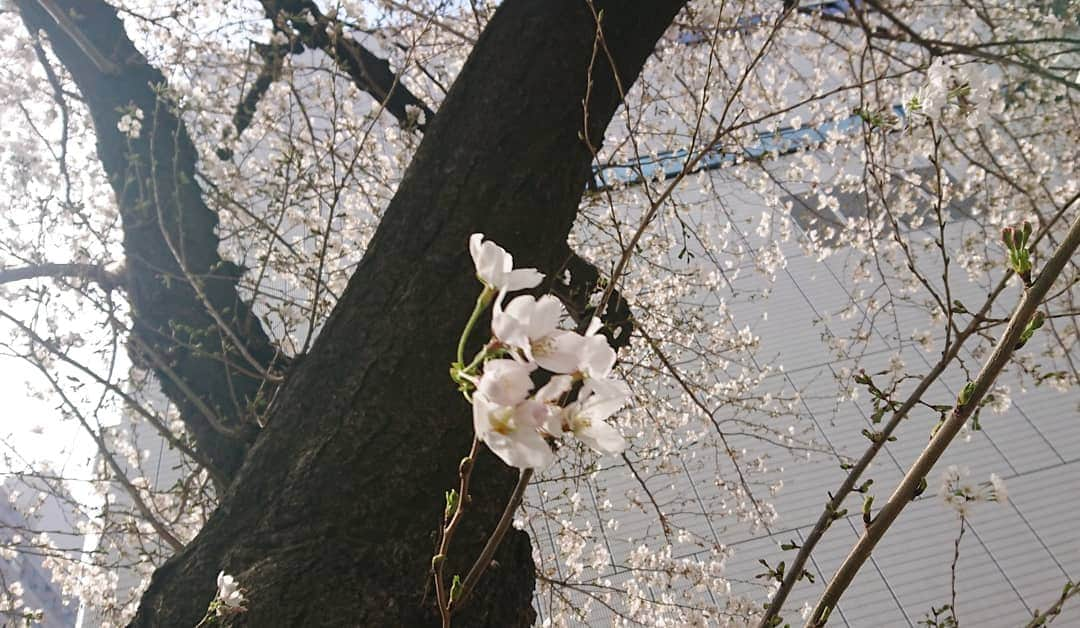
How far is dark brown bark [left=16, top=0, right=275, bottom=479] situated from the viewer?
1513 millimetres

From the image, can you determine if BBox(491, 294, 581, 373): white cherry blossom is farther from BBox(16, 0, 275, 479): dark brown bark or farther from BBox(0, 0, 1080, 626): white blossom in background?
BBox(0, 0, 1080, 626): white blossom in background

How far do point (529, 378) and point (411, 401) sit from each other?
0.59 metres

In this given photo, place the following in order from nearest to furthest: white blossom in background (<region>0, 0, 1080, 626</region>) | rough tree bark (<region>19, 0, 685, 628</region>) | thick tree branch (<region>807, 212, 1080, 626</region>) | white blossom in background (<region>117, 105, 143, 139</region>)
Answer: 1. thick tree branch (<region>807, 212, 1080, 626</region>)
2. rough tree bark (<region>19, 0, 685, 628</region>)
3. white blossom in background (<region>117, 105, 143, 139</region>)
4. white blossom in background (<region>0, 0, 1080, 626</region>)

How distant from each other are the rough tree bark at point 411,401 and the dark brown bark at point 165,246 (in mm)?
477

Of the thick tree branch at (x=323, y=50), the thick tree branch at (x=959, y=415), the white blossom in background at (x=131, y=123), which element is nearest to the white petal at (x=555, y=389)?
the thick tree branch at (x=959, y=415)

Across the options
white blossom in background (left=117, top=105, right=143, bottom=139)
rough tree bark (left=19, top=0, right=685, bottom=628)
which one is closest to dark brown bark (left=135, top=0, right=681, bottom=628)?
rough tree bark (left=19, top=0, right=685, bottom=628)

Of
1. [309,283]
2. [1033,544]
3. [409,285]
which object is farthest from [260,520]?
[1033,544]

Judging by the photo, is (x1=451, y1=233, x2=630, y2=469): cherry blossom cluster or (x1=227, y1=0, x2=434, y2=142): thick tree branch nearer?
(x1=451, y1=233, x2=630, y2=469): cherry blossom cluster

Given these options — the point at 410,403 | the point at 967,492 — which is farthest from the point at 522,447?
the point at 967,492

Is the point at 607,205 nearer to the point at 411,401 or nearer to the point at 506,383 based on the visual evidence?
the point at 411,401

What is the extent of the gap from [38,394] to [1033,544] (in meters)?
4.25

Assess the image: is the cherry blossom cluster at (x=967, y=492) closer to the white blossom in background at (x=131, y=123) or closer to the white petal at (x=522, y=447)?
the white petal at (x=522, y=447)

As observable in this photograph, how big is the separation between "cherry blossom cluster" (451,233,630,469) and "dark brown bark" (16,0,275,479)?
42.9 inches

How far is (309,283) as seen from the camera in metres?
2.36
